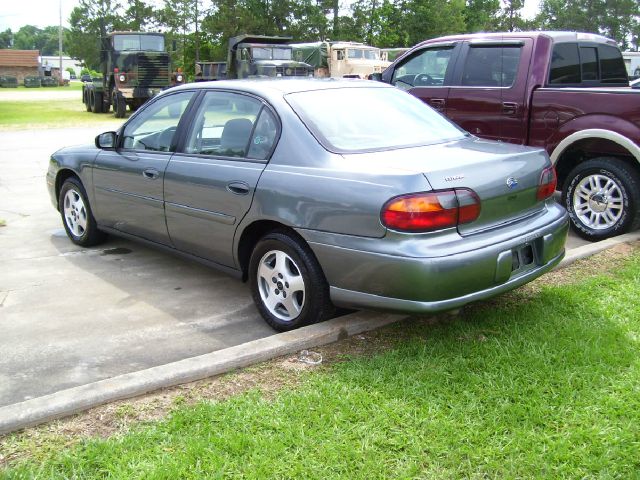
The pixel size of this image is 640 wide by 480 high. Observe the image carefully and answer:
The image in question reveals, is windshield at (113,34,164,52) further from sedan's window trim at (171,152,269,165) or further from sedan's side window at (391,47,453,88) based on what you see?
sedan's window trim at (171,152,269,165)

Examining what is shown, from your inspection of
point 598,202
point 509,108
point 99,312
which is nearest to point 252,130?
point 99,312

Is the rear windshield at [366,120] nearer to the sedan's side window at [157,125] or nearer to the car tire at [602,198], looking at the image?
the sedan's side window at [157,125]

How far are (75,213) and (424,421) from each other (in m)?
4.42

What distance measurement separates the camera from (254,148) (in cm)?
437

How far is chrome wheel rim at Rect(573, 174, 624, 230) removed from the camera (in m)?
6.25

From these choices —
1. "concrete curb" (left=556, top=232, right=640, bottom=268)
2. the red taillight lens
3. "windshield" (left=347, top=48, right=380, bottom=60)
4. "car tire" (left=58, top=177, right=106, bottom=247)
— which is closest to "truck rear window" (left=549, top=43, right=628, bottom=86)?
"concrete curb" (left=556, top=232, right=640, bottom=268)

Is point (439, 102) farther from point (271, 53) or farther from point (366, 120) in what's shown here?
point (271, 53)

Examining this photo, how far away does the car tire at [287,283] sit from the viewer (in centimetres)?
393

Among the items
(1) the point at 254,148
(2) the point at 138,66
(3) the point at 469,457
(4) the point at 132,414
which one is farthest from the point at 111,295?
(2) the point at 138,66

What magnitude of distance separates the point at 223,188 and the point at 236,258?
469mm

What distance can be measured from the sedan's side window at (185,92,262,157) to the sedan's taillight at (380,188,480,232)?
132cm

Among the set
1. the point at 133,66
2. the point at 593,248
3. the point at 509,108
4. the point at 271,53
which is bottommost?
the point at 593,248

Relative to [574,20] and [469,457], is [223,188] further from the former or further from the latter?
[574,20]

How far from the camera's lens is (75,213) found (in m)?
6.30
